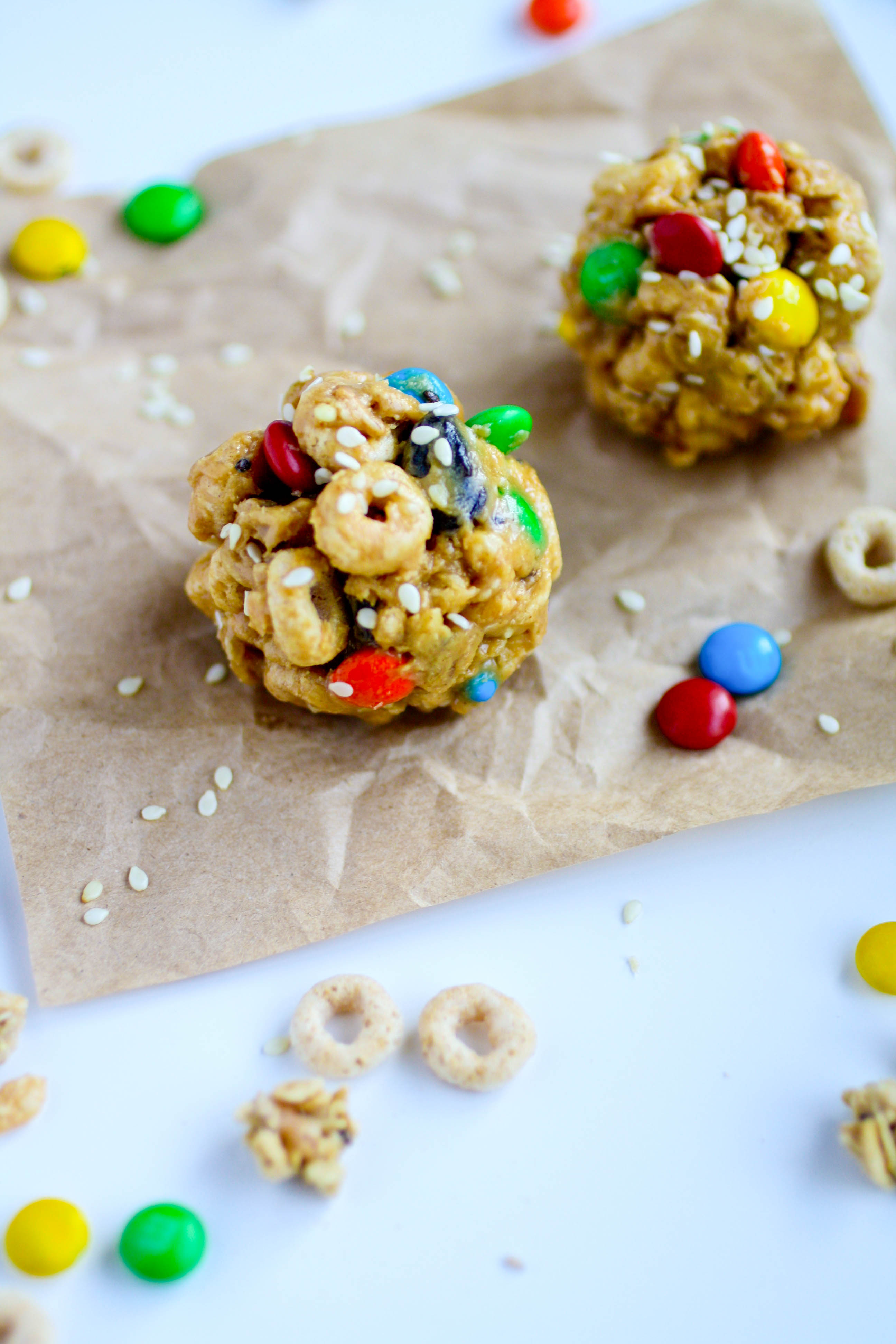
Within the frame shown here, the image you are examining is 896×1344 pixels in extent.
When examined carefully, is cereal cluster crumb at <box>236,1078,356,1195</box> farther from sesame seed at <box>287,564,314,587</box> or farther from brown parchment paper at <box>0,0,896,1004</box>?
sesame seed at <box>287,564,314,587</box>

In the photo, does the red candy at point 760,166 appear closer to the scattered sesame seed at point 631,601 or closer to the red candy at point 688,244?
the red candy at point 688,244

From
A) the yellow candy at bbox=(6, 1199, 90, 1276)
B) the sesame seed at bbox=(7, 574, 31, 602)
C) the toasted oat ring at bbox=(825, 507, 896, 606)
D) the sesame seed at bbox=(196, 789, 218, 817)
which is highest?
the toasted oat ring at bbox=(825, 507, 896, 606)

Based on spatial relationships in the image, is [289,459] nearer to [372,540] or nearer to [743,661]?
[372,540]

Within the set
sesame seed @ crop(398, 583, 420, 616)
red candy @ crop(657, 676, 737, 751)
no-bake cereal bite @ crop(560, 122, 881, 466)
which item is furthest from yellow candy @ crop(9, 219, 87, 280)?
red candy @ crop(657, 676, 737, 751)

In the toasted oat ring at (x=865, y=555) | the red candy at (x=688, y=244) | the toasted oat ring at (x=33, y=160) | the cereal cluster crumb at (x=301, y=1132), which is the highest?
the red candy at (x=688, y=244)

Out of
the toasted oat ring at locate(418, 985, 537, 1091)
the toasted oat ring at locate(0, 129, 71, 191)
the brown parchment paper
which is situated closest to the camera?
the toasted oat ring at locate(418, 985, 537, 1091)

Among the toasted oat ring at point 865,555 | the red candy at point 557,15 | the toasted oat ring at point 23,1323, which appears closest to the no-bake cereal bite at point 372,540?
the toasted oat ring at point 865,555
